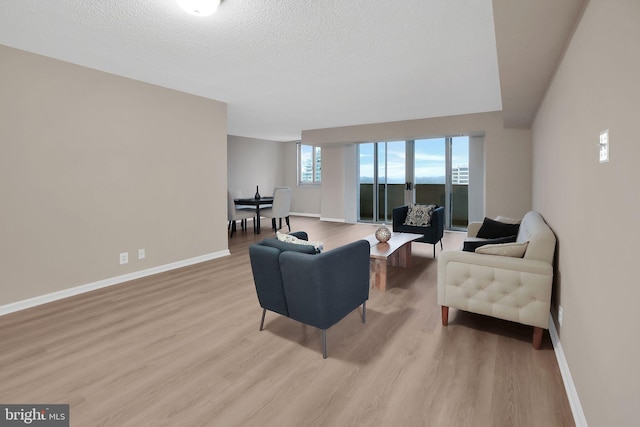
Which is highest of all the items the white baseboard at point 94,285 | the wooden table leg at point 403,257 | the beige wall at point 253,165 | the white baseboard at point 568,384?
the beige wall at point 253,165

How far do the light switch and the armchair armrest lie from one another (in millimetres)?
1532

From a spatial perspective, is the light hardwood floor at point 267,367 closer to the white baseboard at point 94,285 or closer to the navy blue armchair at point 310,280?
the white baseboard at point 94,285

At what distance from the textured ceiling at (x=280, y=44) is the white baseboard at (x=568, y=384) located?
2444 millimetres

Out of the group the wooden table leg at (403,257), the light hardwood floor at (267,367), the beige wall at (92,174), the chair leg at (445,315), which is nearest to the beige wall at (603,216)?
the light hardwood floor at (267,367)

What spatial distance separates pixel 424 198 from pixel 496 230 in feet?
13.6

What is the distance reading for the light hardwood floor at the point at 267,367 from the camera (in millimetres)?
1742

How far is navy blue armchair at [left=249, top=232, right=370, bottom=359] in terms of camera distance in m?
2.23

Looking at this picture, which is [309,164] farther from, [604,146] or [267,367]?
[604,146]

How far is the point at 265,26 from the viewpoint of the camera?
2.63 meters

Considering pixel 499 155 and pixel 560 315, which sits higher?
pixel 499 155

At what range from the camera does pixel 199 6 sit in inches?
88.7

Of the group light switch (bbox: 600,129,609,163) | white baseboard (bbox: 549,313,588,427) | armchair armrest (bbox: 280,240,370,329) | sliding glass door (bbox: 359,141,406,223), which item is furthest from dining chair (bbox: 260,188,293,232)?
light switch (bbox: 600,129,609,163)

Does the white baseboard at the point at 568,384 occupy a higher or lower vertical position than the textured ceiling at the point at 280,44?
lower

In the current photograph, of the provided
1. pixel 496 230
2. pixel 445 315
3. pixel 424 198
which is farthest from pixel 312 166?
→ pixel 445 315
